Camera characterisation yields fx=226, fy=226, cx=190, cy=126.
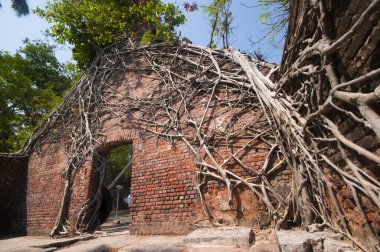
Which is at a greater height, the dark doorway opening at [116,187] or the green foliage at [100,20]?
the green foliage at [100,20]

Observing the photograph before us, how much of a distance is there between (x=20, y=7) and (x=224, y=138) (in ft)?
45.1

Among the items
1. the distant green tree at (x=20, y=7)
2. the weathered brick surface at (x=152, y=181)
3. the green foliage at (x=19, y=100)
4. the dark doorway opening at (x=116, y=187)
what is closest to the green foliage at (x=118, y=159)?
the dark doorway opening at (x=116, y=187)

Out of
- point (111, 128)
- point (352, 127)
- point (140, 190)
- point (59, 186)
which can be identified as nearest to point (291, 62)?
point (352, 127)

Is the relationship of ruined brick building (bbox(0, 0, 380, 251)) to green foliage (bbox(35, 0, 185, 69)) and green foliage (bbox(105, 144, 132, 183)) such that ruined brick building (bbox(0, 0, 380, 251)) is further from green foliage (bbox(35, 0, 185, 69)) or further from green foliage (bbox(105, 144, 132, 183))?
green foliage (bbox(105, 144, 132, 183))

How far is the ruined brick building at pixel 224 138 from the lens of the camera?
65.6 inches

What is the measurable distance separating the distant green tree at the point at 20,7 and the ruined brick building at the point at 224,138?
864cm

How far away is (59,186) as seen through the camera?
5.62m

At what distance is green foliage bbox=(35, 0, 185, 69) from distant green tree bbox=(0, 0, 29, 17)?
6622mm

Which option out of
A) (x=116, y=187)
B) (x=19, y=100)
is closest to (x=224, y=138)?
(x=19, y=100)

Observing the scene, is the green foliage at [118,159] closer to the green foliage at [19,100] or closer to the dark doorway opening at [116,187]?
the dark doorway opening at [116,187]

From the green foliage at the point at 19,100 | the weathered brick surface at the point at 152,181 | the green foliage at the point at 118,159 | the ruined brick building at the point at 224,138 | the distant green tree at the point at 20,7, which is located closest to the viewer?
the ruined brick building at the point at 224,138

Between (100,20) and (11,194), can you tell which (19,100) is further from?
(100,20)

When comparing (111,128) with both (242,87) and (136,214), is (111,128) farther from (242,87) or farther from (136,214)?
(242,87)

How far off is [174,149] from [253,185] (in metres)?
1.59
